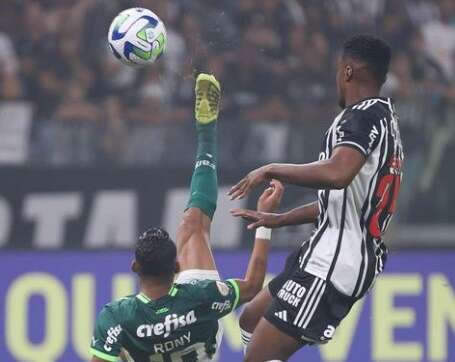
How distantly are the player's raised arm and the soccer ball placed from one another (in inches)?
44.0

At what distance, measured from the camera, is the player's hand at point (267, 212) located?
5.56m

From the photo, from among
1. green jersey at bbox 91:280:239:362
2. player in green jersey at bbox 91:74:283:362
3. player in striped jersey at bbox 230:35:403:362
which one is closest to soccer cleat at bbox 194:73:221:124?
player in striped jersey at bbox 230:35:403:362

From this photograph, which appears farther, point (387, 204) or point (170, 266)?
point (387, 204)

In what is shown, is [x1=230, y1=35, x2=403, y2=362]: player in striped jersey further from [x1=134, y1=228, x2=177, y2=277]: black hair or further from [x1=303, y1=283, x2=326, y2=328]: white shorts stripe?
[x1=134, y1=228, x2=177, y2=277]: black hair

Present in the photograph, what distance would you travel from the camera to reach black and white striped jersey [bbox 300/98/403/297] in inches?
226

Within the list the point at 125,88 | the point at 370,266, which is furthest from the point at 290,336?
the point at 125,88

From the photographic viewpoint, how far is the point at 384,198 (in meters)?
5.82

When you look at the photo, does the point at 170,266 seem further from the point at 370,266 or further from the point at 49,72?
the point at 49,72

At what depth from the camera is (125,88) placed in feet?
32.7

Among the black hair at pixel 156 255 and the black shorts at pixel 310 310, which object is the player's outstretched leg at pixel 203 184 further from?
the black hair at pixel 156 255

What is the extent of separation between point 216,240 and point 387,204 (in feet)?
12.9

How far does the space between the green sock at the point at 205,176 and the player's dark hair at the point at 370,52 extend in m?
1.09

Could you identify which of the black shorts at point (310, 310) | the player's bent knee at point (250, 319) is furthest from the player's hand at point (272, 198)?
the player's bent knee at point (250, 319)

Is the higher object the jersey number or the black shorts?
the jersey number
